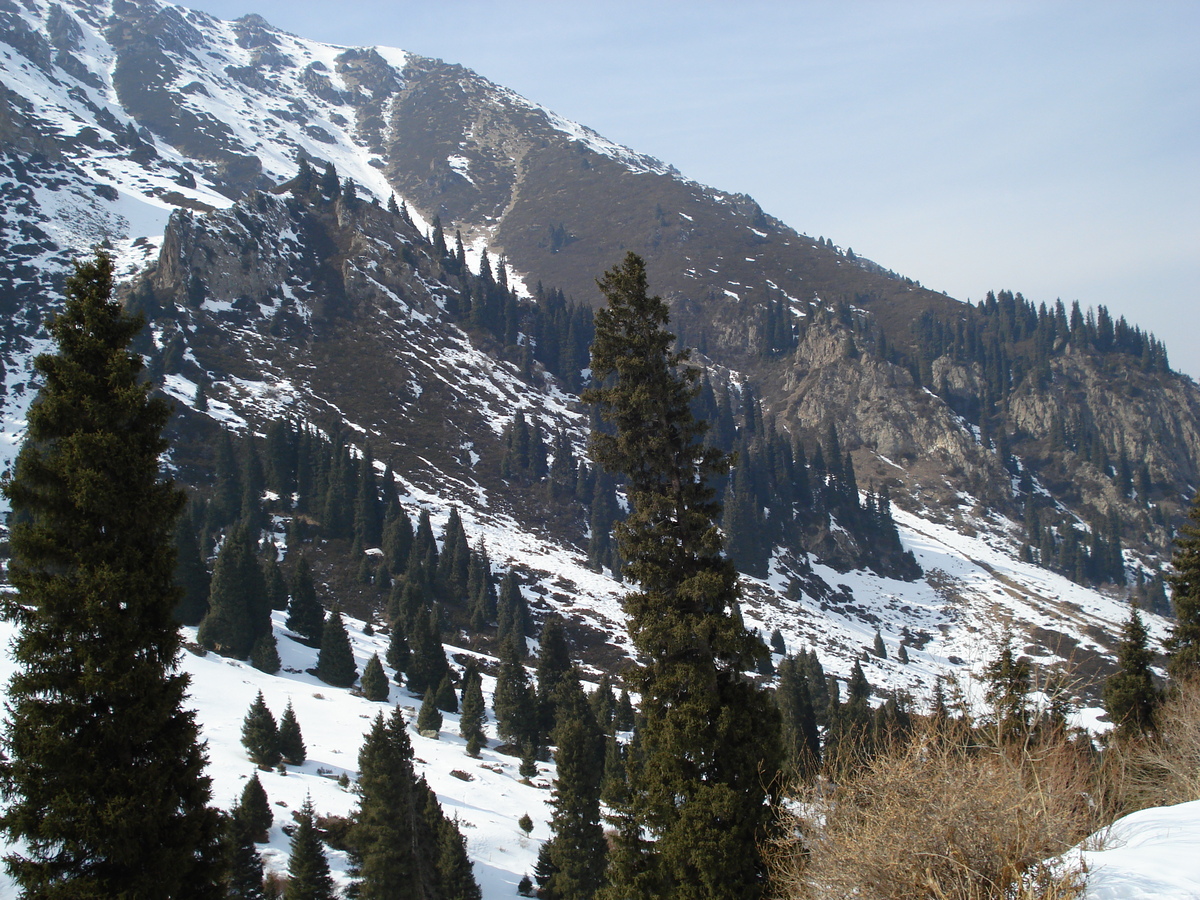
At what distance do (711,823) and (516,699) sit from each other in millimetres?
44755

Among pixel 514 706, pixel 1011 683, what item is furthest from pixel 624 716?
pixel 1011 683

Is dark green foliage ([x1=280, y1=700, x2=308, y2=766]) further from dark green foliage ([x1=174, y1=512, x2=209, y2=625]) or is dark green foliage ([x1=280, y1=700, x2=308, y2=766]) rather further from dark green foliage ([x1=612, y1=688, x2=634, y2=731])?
dark green foliage ([x1=174, y1=512, x2=209, y2=625])

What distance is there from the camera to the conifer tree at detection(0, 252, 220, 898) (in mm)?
11531

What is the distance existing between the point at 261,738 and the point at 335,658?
72.9 feet

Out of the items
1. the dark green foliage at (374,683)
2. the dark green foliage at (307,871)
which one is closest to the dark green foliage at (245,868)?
the dark green foliage at (307,871)

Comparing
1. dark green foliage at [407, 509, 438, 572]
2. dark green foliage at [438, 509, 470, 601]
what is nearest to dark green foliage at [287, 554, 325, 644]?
dark green foliage at [407, 509, 438, 572]

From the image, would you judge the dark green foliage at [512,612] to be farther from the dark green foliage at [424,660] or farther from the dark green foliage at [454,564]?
the dark green foliage at [424,660]

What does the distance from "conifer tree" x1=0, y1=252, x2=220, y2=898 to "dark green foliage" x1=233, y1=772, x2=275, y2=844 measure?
21.6 meters

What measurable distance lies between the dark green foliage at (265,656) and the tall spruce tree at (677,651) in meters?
48.1

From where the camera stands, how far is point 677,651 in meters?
17.8

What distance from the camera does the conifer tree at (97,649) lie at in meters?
11.5

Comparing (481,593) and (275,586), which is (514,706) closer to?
(275,586)

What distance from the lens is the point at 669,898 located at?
16.6m

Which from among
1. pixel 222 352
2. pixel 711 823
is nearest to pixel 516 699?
pixel 711 823
